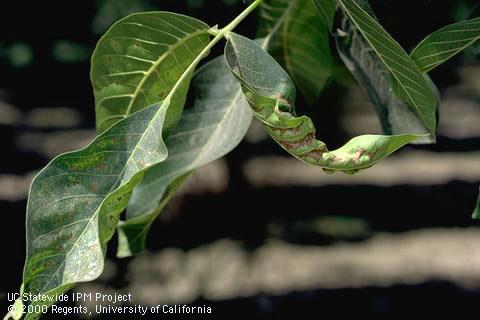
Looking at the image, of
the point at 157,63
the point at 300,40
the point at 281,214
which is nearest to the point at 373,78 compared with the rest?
the point at 300,40

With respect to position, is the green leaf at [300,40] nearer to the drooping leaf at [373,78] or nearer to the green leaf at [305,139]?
the drooping leaf at [373,78]

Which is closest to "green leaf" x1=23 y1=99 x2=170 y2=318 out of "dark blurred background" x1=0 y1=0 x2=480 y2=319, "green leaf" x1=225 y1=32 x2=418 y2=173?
"green leaf" x1=225 y1=32 x2=418 y2=173

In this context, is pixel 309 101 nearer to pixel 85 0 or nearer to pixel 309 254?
pixel 85 0

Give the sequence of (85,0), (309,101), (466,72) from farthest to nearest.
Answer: (466,72) < (85,0) < (309,101)

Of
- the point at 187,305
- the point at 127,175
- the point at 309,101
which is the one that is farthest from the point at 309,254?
the point at 127,175

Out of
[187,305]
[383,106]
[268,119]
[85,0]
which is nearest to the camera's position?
[268,119]

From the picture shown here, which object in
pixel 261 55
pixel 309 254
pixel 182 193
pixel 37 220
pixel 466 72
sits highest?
pixel 466 72
